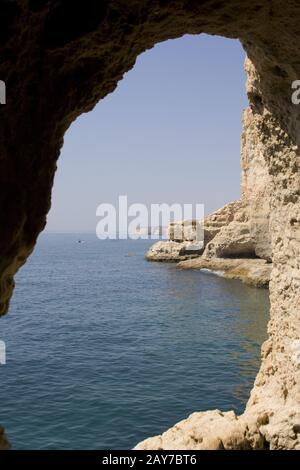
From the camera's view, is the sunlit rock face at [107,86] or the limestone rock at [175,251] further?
the limestone rock at [175,251]

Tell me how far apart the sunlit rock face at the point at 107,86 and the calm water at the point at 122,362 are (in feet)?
23.4

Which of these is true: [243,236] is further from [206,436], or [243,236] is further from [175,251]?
[206,436]

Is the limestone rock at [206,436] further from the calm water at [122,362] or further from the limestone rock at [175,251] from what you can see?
the limestone rock at [175,251]

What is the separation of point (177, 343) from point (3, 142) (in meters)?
23.5

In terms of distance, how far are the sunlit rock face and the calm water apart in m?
7.13

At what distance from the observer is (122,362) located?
24.3 m

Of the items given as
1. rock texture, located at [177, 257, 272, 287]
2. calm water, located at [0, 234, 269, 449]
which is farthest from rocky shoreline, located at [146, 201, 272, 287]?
calm water, located at [0, 234, 269, 449]

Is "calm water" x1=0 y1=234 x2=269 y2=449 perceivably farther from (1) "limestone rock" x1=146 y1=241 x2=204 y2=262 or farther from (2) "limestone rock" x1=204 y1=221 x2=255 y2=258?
(1) "limestone rock" x1=146 y1=241 x2=204 y2=262

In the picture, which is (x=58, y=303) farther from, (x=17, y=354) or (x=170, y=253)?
(x=170, y=253)

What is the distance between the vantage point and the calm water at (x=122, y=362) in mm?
16938

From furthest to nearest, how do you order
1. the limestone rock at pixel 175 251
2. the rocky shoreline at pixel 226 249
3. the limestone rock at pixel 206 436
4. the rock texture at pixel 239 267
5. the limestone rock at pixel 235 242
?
the limestone rock at pixel 175 251 < the limestone rock at pixel 235 242 < the rocky shoreline at pixel 226 249 < the rock texture at pixel 239 267 < the limestone rock at pixel 206 436

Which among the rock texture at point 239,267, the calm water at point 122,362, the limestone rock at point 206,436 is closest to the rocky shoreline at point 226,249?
the rock texture at point 239,267

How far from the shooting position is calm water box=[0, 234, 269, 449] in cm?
1694

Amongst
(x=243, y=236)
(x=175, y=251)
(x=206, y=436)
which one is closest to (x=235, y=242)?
(x=243, y=236)
